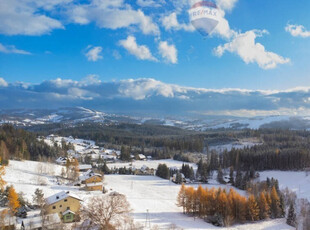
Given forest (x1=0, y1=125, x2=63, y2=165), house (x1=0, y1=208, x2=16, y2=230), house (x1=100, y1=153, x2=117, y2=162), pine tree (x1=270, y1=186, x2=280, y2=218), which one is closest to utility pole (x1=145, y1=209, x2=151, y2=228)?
house (x1=0, y1=208, x2=16, y2=230)

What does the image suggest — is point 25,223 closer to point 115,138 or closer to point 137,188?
point 137,188

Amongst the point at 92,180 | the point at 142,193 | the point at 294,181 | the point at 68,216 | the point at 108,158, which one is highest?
the point at 92,180

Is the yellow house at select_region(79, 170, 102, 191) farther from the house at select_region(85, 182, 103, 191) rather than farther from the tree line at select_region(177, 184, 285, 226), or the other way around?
the tree line at select_region(177, 184, 285, 226)

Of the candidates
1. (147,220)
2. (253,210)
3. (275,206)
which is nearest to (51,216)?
(147,220)

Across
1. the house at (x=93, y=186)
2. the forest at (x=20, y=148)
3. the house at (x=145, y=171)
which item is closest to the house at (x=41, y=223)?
the house at (x=93, y=186)

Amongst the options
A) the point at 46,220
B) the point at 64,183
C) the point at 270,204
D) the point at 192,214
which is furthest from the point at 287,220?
the point at 64,183

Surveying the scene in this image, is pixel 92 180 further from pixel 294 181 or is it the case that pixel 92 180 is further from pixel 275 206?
pixel 294 181

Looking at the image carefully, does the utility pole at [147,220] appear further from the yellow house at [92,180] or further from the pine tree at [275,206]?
the pine tree at [275,206]
